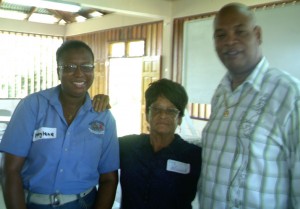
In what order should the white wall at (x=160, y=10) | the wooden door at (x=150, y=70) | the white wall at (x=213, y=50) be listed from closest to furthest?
the white wall at (x=213, y=50) < the white wall at (x=160, y=10) < the wooden door at (x=150, y=70)

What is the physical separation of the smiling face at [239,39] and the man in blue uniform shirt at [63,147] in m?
0.66

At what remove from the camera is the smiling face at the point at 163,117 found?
1690 mm

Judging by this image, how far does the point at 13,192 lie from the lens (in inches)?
58.6

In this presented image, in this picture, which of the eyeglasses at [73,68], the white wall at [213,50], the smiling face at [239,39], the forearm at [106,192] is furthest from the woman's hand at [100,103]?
the white wall at [213,50]

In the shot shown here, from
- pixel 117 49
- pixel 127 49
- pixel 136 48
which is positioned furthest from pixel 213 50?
pixel 117 49

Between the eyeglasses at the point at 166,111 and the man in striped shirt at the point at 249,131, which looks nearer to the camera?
the man in striped shirt at the point at 249,131

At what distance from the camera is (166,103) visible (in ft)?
5.58

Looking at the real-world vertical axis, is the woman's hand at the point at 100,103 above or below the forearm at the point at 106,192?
above

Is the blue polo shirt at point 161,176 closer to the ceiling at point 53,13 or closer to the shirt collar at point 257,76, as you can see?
the shirt collar at point 257,76

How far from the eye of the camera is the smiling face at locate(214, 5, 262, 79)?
1434mm

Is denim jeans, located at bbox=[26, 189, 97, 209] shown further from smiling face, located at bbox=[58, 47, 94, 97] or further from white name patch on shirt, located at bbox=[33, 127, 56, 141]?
smiling face, located at bbox=[58, 47, 94, 97]

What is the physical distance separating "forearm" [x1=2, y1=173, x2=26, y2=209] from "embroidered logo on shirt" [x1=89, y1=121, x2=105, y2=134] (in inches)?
15.7

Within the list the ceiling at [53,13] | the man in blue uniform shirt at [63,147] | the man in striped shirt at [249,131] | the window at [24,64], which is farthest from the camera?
the window at [24,64]

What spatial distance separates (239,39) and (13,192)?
→ 1211mm
